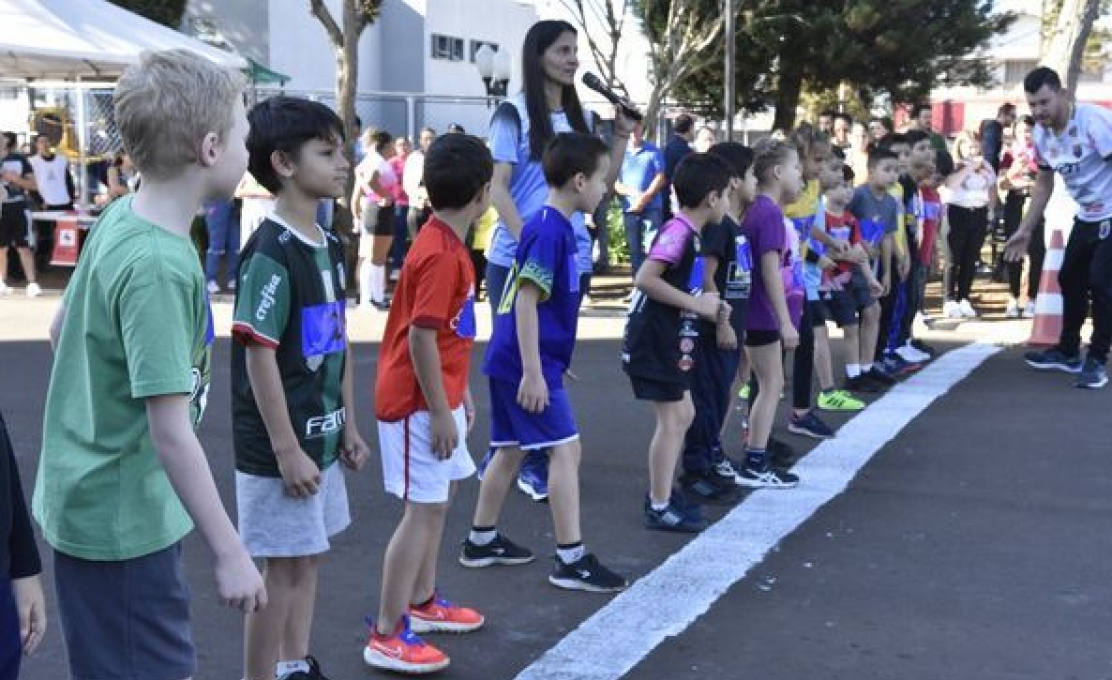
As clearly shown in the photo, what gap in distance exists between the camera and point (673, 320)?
5.91 meters

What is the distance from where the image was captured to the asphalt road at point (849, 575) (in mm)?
4496

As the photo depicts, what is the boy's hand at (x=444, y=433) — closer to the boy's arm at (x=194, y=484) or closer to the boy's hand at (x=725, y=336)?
the boy's arm at (x=194, y=484)

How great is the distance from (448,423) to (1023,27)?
284ft

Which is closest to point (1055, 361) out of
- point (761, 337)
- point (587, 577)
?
point (761, 337)

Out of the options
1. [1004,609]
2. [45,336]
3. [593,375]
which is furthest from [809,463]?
[45,336]

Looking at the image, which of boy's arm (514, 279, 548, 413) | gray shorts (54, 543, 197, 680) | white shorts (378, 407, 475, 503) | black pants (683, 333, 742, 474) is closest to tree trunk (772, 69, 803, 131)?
black pants (683, 333, 742, 474)

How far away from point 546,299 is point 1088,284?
6.22 meters

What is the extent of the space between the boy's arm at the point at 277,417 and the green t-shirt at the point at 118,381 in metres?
0.79

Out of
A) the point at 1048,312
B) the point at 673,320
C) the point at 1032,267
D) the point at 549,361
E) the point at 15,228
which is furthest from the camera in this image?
the point at 15,228

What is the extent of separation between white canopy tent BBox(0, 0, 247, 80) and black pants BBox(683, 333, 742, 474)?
10858 mm

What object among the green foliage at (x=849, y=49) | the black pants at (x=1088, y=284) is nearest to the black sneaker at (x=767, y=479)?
the black pants at (x=1088, y=284)

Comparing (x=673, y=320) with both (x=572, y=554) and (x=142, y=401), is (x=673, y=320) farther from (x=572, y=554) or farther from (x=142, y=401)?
(x=142, y=401)

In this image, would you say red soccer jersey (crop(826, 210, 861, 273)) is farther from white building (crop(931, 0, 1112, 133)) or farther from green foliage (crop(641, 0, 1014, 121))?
white building (crop(931, 0, 1112, 133))

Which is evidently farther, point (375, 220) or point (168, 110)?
point (375, 220)
